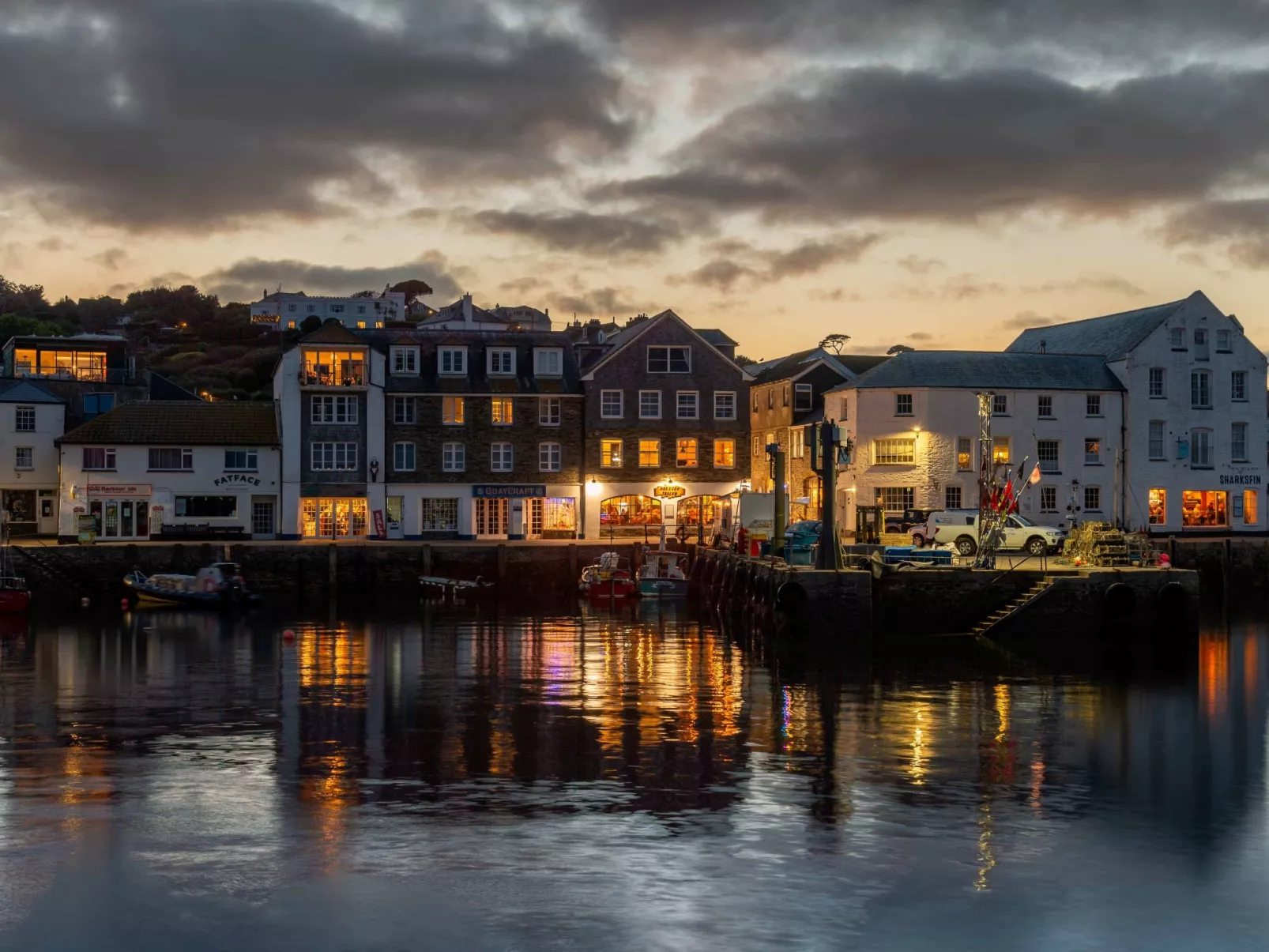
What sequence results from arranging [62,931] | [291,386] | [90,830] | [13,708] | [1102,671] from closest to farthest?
[62,931] → [90,830] → [13,708] → [1102,671] → [291,386]

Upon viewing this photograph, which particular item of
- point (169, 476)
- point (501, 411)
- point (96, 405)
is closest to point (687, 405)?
point (501, 411)

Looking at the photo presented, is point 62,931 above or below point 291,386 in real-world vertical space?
below

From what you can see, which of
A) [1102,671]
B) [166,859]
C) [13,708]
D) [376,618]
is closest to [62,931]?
[166,859]

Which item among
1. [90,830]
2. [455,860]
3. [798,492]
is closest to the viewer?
[455,860]

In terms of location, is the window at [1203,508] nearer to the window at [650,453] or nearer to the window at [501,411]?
the window at [650,453]

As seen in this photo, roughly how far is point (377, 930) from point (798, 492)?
6776 centimetres

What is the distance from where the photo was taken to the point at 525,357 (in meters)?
80.7

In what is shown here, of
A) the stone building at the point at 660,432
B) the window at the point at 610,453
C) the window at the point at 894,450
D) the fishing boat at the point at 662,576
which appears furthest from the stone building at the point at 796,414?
the fishing boat at the point at 662,576

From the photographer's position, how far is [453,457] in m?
78.6

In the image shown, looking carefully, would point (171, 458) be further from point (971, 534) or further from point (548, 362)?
point (971, 534)

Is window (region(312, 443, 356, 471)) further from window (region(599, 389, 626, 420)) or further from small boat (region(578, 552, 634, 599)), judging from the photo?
small boat (region(578, 552, 634, 599))

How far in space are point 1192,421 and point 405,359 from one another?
44983 mm

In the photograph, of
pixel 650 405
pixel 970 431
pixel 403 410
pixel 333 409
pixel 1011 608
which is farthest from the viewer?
pixel 650 405

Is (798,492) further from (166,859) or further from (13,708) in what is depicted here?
(166,859)
